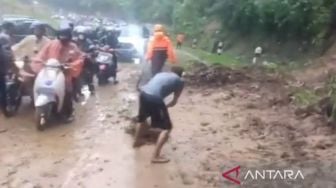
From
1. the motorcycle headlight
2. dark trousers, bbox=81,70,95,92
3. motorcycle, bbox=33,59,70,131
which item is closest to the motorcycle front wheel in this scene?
motorcycle, bbox=33,59,70,131

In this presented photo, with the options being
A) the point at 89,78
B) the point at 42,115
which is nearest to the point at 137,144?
the point at 42,115

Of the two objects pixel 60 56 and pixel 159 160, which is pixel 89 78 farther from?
pixel 159 160

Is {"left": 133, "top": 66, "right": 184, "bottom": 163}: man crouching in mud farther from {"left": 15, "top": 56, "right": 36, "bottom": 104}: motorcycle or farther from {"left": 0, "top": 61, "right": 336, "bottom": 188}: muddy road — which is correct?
{"left": 15, "top": 56, "right": 36, "bottom": 104}: motorcycle

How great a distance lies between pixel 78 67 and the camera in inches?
418

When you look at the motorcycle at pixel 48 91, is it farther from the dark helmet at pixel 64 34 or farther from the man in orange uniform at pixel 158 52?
the man in orange uniform at pixel 158 52

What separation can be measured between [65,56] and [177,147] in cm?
297

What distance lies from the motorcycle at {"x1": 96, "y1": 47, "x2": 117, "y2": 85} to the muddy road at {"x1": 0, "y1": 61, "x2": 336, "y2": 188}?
2491 millimetres

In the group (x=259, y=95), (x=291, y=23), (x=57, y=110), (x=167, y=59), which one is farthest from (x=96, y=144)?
(x=291, y=23)

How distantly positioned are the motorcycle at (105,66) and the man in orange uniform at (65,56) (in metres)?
4.53

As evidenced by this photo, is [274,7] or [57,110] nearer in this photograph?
[57,110]

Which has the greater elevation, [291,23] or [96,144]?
[291,23]

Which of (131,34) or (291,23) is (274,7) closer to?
(291,23)

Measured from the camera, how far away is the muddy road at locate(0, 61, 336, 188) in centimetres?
724

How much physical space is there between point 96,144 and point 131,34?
22219mm
